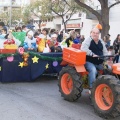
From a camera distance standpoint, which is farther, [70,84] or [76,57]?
[70,84]

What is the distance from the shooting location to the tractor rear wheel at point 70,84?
20.0 feet

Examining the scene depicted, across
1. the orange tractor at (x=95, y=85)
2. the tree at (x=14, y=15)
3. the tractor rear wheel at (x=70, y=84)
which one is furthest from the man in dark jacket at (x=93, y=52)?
the tree at (x=14, y=15)

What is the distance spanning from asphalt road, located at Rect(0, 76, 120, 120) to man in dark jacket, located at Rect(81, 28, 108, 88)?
2.23ft

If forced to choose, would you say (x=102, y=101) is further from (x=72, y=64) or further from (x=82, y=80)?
(x=72, y=64)

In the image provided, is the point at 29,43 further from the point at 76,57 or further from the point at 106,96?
the point at 106,96

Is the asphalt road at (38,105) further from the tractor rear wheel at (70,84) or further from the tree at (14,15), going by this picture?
the tree at (14,15)

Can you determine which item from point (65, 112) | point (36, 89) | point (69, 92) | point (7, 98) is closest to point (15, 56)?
point (36, 89)

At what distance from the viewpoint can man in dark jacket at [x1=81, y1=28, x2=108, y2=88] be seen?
6.04 m

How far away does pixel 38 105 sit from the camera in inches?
241

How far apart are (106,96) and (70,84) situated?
1296 millimetres

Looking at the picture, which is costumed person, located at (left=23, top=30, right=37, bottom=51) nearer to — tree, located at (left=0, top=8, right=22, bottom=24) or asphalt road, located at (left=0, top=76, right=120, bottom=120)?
asphalt road, located at (left=0, top=76, right=120, bottom=120)

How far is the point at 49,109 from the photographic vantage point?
5848 millimetres

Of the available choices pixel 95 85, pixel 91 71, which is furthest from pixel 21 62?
pixel 95 85

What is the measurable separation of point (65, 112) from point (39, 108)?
0.56 meters
